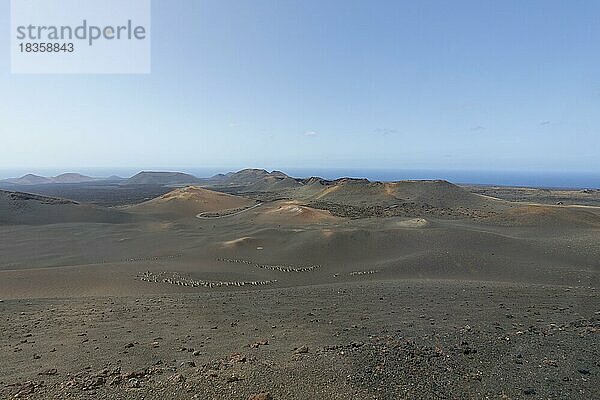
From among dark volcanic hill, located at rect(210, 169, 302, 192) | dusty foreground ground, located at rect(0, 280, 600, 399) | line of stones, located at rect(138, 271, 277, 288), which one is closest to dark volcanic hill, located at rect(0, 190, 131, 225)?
line of stones, located at rect(138, 271, 277, 288)

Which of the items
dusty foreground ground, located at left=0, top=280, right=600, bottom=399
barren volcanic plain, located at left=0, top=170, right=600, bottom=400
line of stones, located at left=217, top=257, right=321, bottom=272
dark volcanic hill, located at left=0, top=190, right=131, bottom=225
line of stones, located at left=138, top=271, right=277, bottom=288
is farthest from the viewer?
dark volcanic hill, located at left=0, top=190, right=131, bottom=225

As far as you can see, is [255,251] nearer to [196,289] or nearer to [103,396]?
[196,289]

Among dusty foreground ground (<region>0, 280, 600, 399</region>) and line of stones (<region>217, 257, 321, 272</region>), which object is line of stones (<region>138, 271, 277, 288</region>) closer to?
line of stones (<region>217, 257, 321, 272</region>)

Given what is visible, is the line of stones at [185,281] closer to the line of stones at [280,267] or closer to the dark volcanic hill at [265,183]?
the line of stones at [280,267]

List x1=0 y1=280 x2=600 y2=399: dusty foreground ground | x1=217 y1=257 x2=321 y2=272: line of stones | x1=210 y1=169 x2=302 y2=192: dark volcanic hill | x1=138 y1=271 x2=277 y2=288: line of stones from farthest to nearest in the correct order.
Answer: x1=210 y1=169 x2=302 y2=192: dark volcanic hill → x1=217 y1=257 x2=321 y2=272: line of stones → x1=138 y1=271 x2=277 y2=288: line of stones → x1=0 y1=280 x2=600 y2=399: dusty foreground ground

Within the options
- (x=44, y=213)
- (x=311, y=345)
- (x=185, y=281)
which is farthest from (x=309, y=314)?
(x=44, y=213)

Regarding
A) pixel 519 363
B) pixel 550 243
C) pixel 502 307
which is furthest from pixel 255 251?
pixel 519 363

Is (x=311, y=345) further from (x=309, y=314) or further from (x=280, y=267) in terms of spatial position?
(x=280, y=267)
